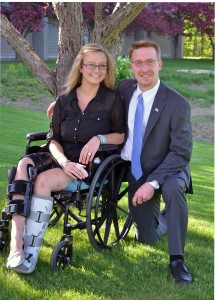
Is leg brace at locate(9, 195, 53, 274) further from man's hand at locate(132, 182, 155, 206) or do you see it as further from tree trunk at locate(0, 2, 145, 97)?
tree trunk at locate(0, 2, 145, 97)

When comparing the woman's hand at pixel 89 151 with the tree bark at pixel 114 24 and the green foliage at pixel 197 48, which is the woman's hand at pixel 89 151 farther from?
the green foliage at pixel 197 48

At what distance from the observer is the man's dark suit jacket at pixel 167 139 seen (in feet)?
11.8

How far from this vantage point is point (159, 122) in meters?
3.66

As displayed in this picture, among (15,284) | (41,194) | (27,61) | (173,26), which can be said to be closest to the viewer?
(15,284)

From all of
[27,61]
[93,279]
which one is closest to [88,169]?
[93,279]

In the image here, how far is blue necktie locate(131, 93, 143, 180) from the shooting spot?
373 cm

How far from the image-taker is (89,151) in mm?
3566

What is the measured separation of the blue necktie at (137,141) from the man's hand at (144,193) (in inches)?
8.9

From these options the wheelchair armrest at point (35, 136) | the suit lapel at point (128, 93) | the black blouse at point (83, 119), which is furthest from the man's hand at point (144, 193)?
the wheelchair armrest at point (35, 136)

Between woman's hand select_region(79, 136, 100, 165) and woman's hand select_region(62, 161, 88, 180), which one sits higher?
woman's hand select_region(79, 136, 100, 165)

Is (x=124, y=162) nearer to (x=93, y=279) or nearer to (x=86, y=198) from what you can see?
(x=86, y=198)

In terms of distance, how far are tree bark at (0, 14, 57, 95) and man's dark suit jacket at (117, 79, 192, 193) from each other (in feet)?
3.87

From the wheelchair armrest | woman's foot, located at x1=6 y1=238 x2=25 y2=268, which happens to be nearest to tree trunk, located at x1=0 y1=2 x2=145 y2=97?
the wheelchair armrest

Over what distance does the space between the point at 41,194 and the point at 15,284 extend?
20.8 inches
